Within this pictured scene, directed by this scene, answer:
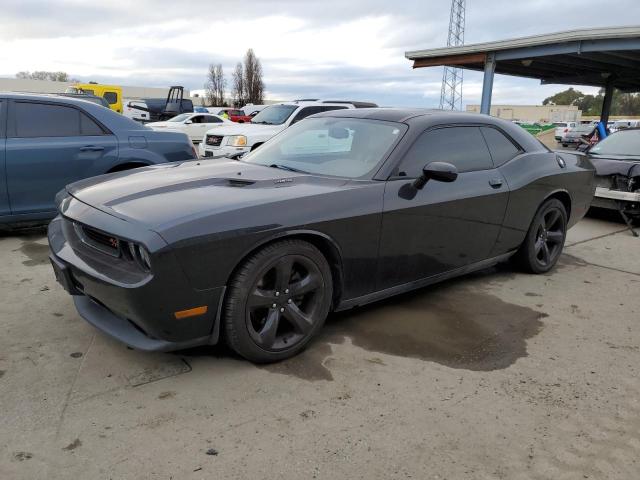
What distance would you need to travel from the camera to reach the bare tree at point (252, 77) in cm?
7538

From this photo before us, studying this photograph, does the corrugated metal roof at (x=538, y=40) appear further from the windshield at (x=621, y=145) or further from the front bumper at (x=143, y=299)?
the front bumper at (x=143, y=299)

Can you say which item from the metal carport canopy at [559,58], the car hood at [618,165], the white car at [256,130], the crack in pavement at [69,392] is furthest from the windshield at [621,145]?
the crack in pavement at [69,392]

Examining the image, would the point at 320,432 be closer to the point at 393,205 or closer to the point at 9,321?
the point at 393,205

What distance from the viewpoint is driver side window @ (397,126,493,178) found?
3.67 m

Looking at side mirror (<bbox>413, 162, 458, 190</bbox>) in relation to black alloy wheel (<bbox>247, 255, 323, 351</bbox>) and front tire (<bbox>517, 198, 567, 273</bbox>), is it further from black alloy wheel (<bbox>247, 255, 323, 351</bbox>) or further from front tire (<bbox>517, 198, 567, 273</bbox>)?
front tire (<bbox>517, 198, 567, 273</bbox>)

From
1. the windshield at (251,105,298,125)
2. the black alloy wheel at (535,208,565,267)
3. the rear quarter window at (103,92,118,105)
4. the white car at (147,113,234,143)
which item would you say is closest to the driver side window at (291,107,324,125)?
the windshield at (251,105,298,125)

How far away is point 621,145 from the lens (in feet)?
26.9

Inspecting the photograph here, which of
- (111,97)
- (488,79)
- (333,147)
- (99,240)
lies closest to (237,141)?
(333,147)

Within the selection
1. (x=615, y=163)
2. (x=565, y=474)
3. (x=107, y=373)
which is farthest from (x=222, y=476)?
(x=615, y=163)

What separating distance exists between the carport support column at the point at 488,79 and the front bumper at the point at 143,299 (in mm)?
18778

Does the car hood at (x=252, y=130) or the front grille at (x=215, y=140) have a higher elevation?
the car hood at (x=252, y=130)

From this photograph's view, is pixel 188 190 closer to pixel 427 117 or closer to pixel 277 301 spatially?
pixel 277 301

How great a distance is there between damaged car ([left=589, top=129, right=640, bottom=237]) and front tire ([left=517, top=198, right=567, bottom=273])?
2.53m

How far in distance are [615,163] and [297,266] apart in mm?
6311
